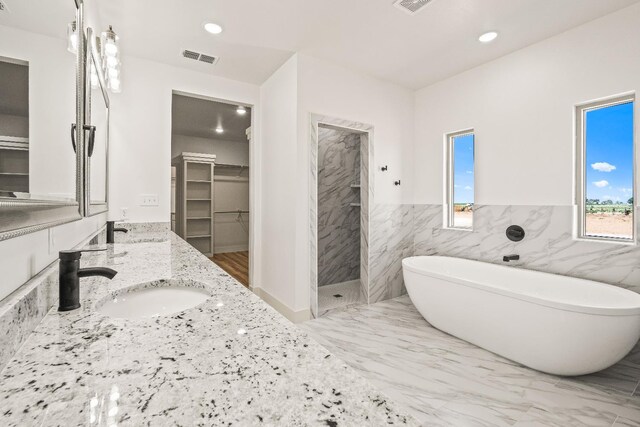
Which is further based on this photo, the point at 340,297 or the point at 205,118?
the point at 205,118

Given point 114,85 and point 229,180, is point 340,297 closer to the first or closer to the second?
point 114,85

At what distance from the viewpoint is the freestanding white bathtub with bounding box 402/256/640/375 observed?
1745 millimetres

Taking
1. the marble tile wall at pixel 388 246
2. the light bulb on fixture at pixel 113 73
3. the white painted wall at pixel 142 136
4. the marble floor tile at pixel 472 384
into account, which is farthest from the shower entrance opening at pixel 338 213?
the light bulb on fixture at pixel 113 73

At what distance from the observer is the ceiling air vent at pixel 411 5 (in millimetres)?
2143

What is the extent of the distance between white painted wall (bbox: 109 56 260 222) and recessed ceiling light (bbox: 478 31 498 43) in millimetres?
2989

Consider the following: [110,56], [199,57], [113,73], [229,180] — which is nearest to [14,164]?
[110,56]

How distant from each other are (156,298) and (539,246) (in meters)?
3.11

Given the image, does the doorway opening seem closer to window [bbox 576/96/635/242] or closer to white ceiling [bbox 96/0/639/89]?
white ceiling [bbox 96/0/639/89]

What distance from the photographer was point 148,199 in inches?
118

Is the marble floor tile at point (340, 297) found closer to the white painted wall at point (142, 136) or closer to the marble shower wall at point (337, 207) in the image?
the marble shower wall at point (337, 207)

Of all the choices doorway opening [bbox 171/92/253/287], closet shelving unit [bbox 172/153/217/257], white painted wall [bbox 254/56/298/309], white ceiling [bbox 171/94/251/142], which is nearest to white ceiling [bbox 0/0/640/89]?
white painted wall [bbox 254/56/298/309]

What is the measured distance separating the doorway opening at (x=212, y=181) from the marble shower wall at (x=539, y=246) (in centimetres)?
316

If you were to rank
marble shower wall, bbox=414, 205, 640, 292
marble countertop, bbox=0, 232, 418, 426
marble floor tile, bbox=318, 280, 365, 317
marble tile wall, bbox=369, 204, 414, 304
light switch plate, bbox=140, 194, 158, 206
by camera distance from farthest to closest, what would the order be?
marble tile wall, bbox=369, 204, 414, 304
marble floor tile, bbox=318, 280, 365, 317
light switch plate, bbox=140, 194, 158, 206
marble shower wall, bbox=414, 205, 640, 292
marble countertop, bbox=0, 232, 418, 426

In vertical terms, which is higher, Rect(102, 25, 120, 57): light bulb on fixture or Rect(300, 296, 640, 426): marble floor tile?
Rect(102, 25, 120, 57): light bulb on fixture
